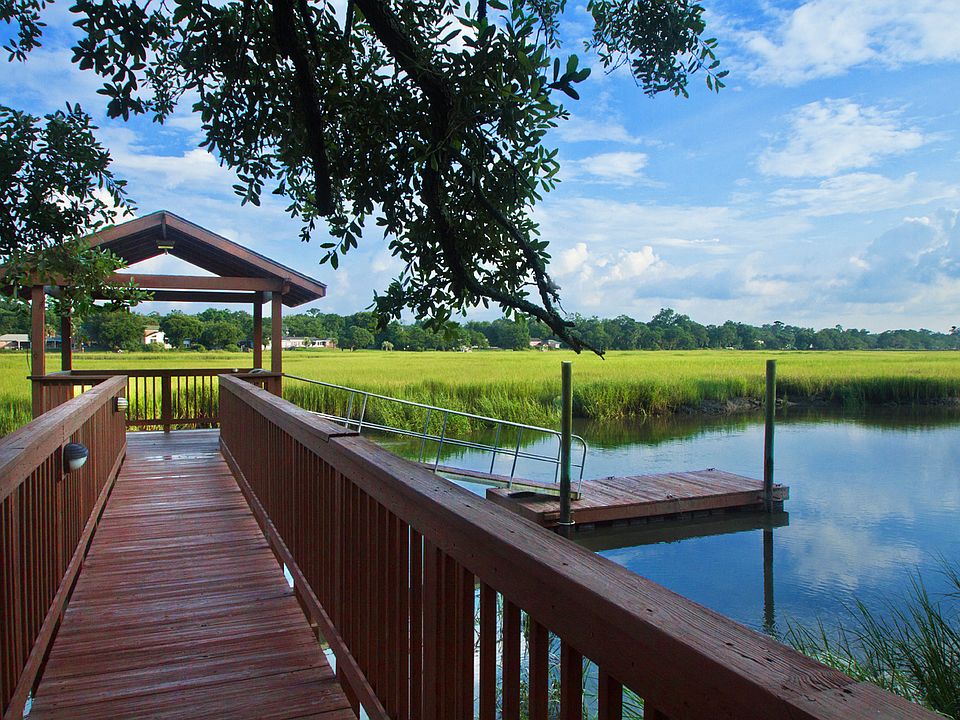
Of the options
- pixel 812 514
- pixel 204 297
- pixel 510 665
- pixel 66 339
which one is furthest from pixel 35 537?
pixel 812 514

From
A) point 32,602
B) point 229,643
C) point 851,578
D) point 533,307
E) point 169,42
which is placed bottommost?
point 851,578

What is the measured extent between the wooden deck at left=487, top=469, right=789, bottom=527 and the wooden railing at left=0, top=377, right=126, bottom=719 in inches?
222

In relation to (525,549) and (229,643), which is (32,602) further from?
(525,549)

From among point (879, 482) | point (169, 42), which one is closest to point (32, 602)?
point (169, 42)

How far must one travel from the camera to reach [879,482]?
1473 cm

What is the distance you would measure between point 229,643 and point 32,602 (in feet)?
2.57

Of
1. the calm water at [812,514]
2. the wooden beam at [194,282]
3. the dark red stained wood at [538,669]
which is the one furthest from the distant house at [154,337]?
the dark red stained wood at [538,669]

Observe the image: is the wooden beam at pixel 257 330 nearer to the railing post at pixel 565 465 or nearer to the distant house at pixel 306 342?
the railing post at pixel 565 465

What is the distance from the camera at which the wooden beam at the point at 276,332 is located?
10945 millimetres

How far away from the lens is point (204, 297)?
470 inches

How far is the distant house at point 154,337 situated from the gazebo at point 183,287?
41.8 meters

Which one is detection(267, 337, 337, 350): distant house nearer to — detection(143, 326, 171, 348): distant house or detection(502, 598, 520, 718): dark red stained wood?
detection(143, 326, 171, 348): distant house

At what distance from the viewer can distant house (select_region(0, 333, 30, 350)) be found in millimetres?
44250

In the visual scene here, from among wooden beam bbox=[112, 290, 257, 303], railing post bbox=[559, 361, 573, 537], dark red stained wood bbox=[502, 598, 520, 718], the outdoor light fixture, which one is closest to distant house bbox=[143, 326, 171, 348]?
wooden beam bbox=[112, 290, 257, 303]
